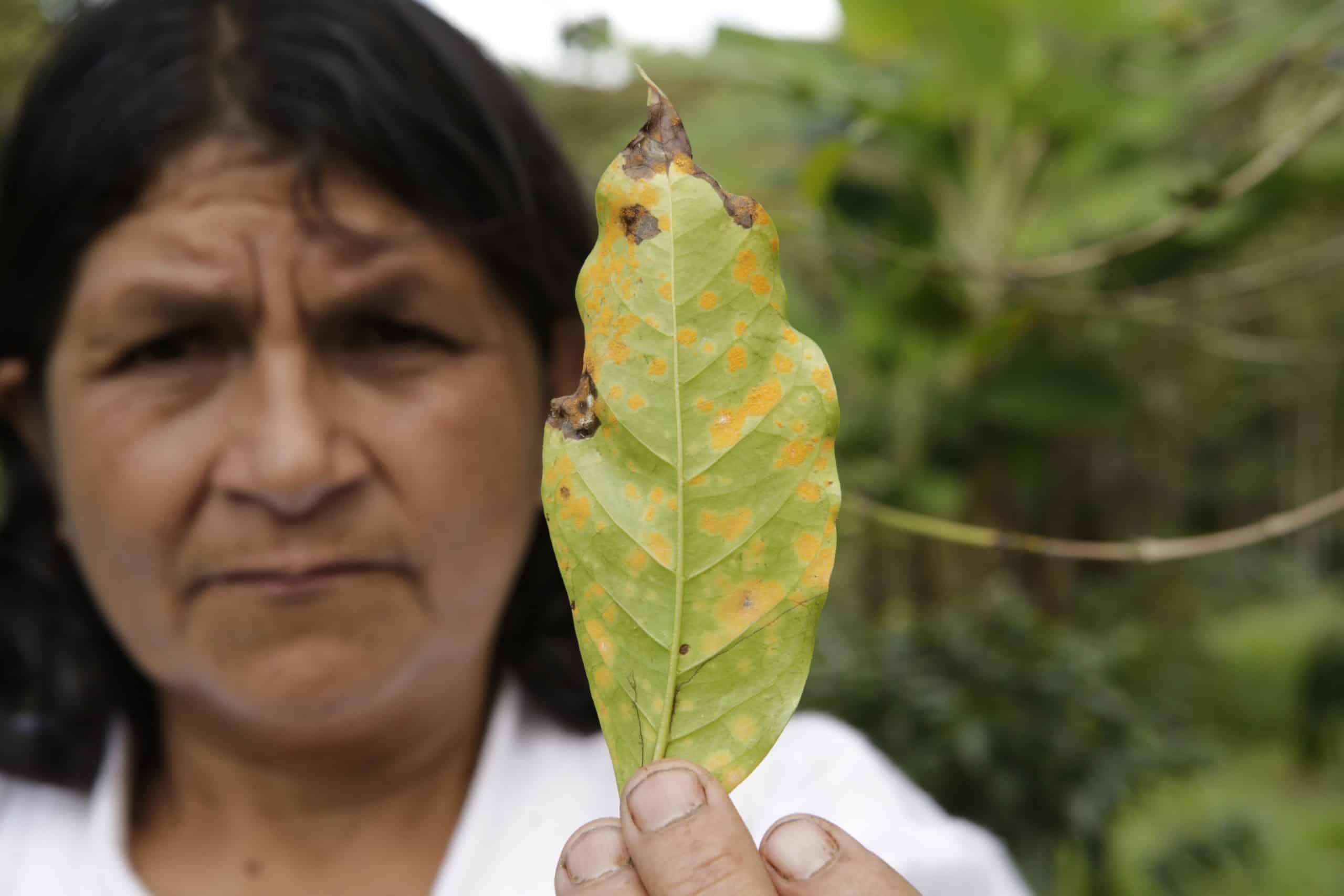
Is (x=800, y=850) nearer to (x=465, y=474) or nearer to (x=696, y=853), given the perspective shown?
(x=696, y=853)

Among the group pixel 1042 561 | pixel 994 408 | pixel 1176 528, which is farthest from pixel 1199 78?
pixel 1176 528

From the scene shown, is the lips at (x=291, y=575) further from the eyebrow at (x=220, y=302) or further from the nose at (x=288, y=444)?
the eyebrow at (x=220, y=302)

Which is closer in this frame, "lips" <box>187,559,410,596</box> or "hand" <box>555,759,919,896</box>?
"hand" <box>555,759,919,896</box>

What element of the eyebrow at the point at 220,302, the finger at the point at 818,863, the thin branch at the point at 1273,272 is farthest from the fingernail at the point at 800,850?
the thin branch at the point at 1273,272

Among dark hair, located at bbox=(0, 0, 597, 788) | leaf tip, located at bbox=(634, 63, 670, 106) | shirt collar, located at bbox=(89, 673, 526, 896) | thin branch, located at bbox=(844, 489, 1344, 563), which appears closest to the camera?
leaf tip, located at bbox=(634, 63, 670, 106)

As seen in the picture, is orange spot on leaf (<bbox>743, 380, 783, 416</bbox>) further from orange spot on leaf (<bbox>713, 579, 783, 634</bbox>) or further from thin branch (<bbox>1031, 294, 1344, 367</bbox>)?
thin branch (<bbox>1031, 294, 1344, 367</bbox>)

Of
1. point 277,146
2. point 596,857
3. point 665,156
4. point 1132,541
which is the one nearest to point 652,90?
point 665,156

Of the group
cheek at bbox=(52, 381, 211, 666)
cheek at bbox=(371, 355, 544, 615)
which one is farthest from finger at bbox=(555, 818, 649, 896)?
cheek at bbox=(52, 381, 211, 666)

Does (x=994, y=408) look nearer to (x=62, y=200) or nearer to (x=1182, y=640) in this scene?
(x=62, y=200)
